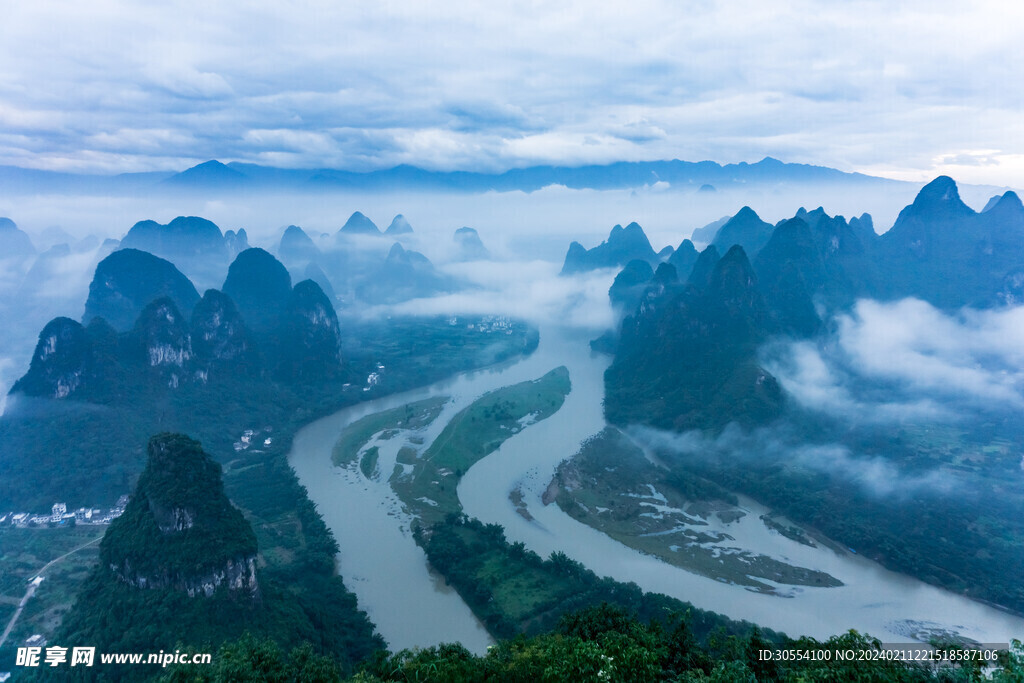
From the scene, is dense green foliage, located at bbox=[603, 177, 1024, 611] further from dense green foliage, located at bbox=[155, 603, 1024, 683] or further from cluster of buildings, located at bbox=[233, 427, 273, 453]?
cluster of buildings, located at bbox=[233, 427, 273, 453]

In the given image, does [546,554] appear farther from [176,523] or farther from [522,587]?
[176,523]

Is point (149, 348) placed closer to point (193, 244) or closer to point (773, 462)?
point (773, 462)

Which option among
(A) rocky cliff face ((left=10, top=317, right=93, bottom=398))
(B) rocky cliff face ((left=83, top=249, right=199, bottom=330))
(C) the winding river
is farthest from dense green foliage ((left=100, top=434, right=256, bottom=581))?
(B) rocky cliff face ((left=83, top=249, right=199, bottom=330))

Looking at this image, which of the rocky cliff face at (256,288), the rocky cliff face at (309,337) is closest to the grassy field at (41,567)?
the rocky cliff face at (309,337)

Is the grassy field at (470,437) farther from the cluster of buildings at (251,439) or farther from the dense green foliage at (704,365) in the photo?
the cluster of buildings at (251,439)

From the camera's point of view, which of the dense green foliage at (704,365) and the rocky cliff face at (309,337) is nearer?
the dense green foliage at (704,365)

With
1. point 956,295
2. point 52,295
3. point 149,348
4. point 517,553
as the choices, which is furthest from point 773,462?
point 52,295
